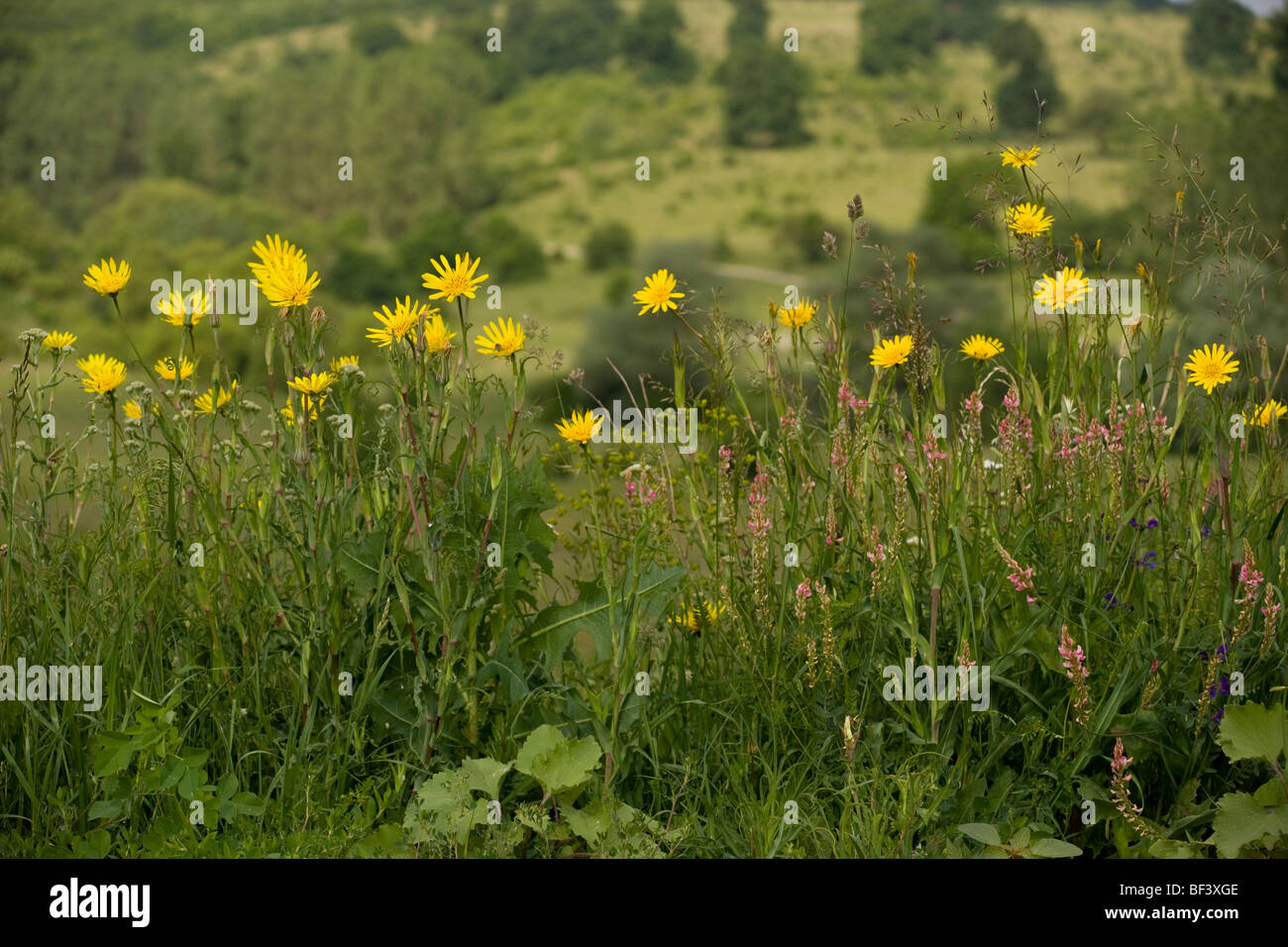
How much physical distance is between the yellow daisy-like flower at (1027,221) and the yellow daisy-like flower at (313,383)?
1.65 m

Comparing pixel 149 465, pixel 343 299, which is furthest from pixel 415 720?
pixel 343 299

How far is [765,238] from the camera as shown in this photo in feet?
125

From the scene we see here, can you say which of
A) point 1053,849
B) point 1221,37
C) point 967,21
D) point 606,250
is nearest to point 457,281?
point 1053,849

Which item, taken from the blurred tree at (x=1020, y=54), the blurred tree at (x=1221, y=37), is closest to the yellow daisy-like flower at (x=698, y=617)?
the blurred tree at (x=1020, y=54)

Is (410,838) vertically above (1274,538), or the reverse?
(1274,538)

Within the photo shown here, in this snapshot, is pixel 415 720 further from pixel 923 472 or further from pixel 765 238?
Answer: pixel 765 238

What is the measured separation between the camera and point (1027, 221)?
3.03m

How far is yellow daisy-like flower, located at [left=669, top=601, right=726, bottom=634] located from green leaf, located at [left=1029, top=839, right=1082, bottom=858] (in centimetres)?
87

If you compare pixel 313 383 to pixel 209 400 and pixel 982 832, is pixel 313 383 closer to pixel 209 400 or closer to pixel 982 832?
pixel 209 400

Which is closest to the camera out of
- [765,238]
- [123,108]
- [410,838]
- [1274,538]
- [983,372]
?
[410,838]

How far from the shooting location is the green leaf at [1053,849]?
244 cm

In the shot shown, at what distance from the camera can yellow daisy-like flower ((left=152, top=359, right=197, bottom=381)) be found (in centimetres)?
293

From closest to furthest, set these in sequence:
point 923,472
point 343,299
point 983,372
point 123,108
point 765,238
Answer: point 923,472 < point 983,372 < point 343,299 < point 765,238 < point 123,108

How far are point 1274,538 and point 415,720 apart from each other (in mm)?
2042
